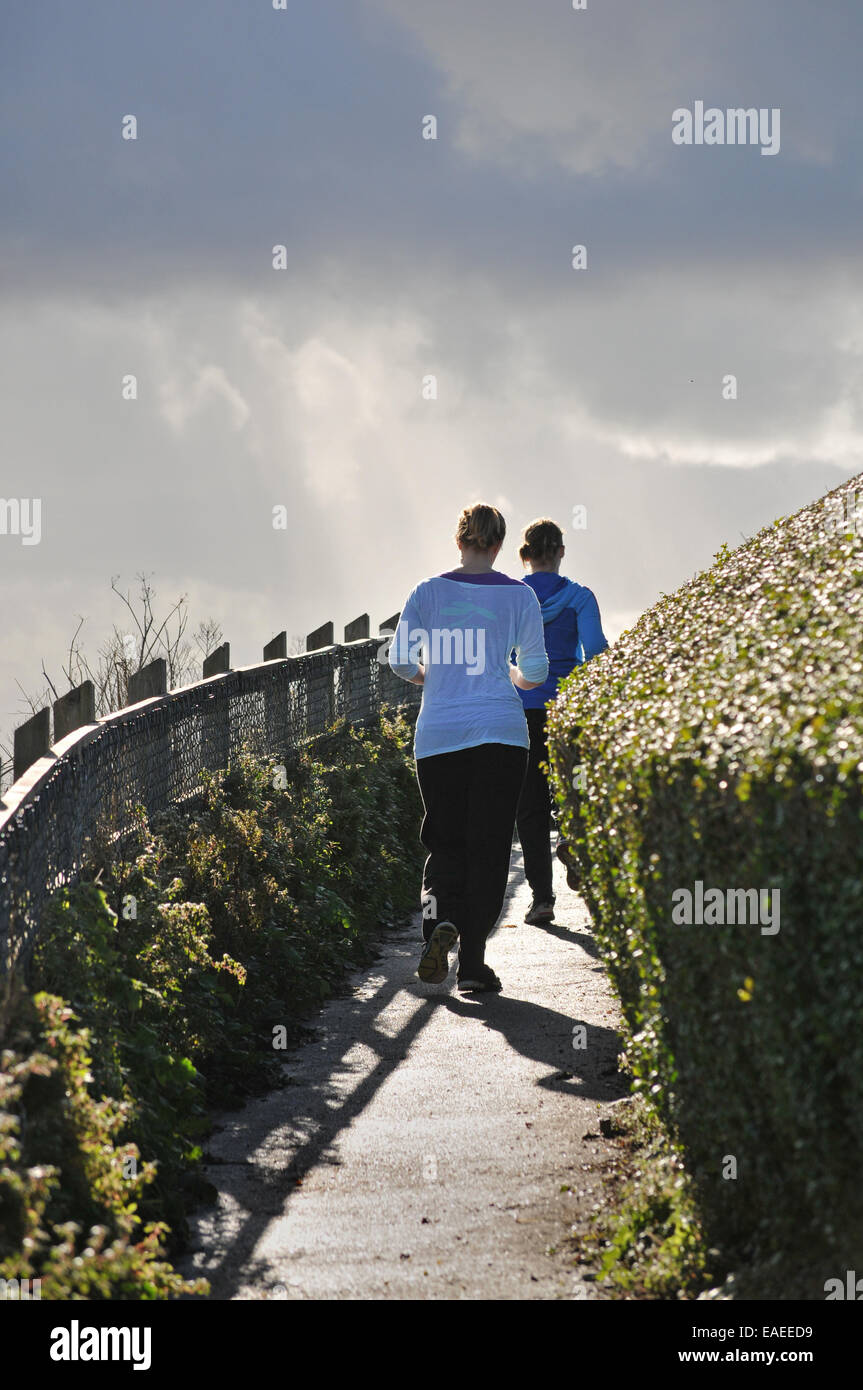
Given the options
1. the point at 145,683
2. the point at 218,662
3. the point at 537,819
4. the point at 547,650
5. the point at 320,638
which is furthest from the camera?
the point at 320,638

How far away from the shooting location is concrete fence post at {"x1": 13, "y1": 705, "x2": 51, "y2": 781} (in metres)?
6.35

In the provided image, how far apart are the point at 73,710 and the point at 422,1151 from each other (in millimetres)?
3030

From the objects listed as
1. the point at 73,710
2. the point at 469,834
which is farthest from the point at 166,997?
the point at 469,834

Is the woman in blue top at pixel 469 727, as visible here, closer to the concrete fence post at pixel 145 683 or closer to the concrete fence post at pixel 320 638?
the concrete fence post at pixel 145 683

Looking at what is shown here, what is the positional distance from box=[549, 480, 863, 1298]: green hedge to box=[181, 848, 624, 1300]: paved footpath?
1.96ft

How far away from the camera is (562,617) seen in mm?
9812

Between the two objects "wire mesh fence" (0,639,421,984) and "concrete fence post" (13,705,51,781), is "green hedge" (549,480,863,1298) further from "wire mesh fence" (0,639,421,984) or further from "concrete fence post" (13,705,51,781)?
"concrete fence post" (13,705,51,781)

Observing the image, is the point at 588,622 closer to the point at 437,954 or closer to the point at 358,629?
the point at 437,954

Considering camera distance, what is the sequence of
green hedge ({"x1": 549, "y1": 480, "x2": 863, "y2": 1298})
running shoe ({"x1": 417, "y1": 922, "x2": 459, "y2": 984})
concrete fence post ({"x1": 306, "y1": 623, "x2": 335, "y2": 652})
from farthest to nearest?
concrete fence post ({"x1": 306, "y1": 623, "x2": 335, "y2": 652}), running shoe ({"x1": 417, "y1": 922, "x2": 459, "y2": 984}), green hedge ({"x1": 549, "y1": 480, "x2": 863, "y2": 1298})

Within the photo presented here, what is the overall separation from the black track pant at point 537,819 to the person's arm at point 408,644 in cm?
199

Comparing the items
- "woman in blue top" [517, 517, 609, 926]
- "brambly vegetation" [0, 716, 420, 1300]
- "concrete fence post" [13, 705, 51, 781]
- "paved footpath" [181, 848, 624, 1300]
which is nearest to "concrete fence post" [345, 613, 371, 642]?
"brambly vegetation" [0, 716, 420, 1300]

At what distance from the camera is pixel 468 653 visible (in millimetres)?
7781

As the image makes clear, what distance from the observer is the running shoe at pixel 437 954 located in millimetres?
7695

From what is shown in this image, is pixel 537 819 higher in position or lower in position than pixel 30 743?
lower
